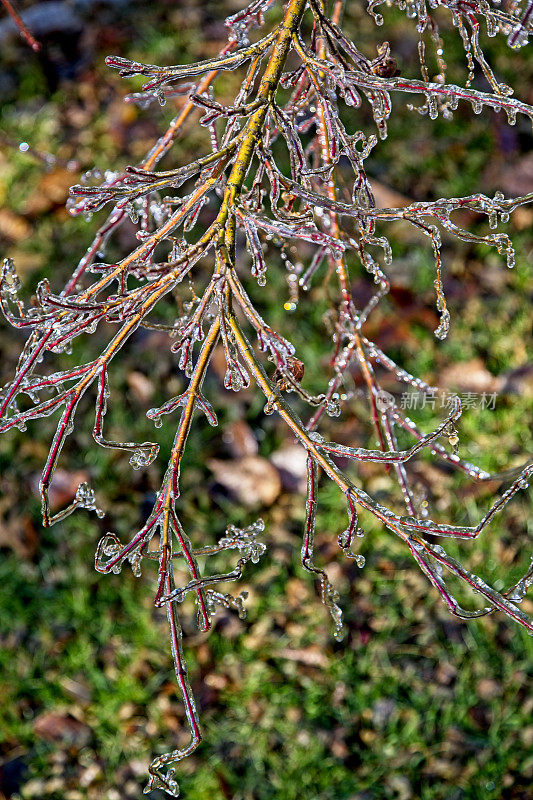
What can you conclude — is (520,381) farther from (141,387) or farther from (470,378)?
(141,387)

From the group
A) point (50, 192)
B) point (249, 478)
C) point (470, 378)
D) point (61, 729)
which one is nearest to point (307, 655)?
point (249, 478)

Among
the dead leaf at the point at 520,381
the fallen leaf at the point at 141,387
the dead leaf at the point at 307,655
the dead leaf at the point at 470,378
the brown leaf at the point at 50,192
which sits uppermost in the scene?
the dead leaf at the point at 520,381

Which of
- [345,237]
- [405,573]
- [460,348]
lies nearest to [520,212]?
[460,348]

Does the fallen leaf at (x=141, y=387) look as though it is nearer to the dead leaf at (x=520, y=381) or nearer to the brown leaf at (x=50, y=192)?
the brown leaf at (x=50, y=192)

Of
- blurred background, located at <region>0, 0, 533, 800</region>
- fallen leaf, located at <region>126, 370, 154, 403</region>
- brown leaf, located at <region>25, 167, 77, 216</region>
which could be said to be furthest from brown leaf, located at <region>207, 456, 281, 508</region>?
brown leaf, located at <region>25, 167, 77, 216</region>

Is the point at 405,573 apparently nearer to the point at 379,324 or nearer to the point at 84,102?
the point at 379,324

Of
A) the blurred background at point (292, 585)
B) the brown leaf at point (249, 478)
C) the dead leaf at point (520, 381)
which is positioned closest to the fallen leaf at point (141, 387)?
the blurred background at point (292, 585)

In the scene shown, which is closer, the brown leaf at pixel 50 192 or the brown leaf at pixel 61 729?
the brown leaf at pixel 61 729
